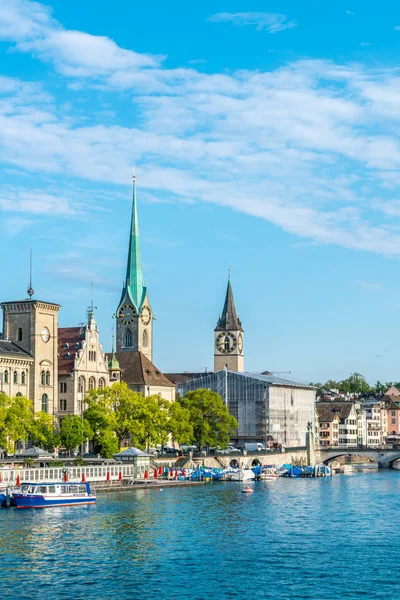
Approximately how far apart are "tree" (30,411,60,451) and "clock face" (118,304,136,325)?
265 ft

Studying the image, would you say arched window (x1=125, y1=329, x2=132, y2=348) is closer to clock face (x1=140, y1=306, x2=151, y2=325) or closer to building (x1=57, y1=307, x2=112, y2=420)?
clock face (x1=140, y1=306, x2=151, y2=325)

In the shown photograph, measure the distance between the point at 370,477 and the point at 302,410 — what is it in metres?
53.6

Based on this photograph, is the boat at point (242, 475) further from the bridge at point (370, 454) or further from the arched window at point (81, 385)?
the bridge at point (370, 454)

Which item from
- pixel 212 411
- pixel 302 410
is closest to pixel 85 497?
pixel 212 411

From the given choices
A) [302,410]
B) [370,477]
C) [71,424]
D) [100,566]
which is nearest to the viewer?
[100,566]

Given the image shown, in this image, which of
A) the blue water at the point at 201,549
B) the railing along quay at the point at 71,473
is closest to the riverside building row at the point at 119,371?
the railing along quay at the point at 71,473

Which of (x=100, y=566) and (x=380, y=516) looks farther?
→ (x=380, y=516)

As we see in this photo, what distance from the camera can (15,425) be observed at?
104 m

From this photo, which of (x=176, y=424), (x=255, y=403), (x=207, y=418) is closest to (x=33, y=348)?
(x=176, y=424)

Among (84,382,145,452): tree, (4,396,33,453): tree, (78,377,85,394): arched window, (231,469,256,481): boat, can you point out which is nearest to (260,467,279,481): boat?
(231,469,256,481): boat

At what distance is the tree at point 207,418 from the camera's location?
142 m

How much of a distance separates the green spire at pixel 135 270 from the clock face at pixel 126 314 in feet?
3.91

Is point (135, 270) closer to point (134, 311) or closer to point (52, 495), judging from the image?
point (134, 311)

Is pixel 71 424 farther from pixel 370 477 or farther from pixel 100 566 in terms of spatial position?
pixel 100 566
